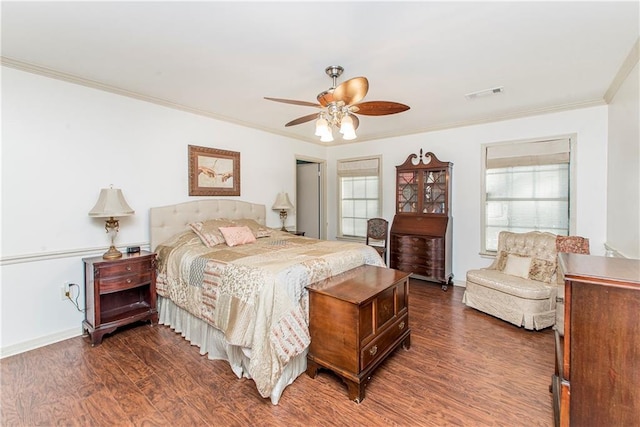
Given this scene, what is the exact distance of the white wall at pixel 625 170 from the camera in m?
2.40

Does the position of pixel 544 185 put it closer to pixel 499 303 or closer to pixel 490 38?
pixel 499 303

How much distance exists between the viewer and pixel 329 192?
605cm

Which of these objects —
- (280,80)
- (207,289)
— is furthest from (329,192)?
(207,289)

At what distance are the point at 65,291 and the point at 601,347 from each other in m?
4.04

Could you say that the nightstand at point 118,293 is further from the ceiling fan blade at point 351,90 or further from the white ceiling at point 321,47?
the ceiling fan blade at point 351,90

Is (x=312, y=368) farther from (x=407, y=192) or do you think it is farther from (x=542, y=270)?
(x=407, y=192)

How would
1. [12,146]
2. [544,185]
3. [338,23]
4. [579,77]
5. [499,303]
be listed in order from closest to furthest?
[338,23] < [12,146] < [579,77] < [499,303] < [544,185]

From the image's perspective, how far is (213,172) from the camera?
13.2 feet

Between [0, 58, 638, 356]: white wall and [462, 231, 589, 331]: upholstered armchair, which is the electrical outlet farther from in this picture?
[462, 231, 589, 331]: upholstered armchair

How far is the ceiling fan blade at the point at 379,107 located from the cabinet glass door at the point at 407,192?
2.38 m

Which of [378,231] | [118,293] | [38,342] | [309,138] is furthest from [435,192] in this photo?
[38,342]

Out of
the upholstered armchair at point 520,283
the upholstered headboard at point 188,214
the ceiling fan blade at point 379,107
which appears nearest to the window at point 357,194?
the upholstered headboard at point 188,214

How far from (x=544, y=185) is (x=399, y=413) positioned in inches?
146

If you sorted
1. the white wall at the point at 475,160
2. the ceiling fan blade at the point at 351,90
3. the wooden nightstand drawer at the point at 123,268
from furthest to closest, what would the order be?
the white wall at the point at 475,160
the wooden nightstand drawer at the point at 123,268
the ceiling fan blade at the point at 351,90
